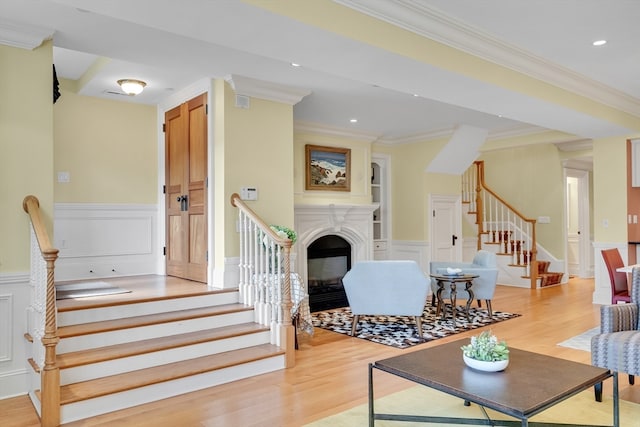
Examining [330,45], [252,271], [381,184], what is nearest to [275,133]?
[252,271]

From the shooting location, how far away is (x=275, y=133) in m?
4.97

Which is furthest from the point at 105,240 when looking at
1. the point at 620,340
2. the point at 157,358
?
the point at 620,340

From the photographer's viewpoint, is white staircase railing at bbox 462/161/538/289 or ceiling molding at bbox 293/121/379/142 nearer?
ceiling molding at bbox 293/121/379/142

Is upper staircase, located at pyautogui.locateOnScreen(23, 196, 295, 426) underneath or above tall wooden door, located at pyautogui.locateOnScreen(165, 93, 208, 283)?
underneath

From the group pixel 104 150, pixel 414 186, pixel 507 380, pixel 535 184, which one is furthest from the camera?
pixel 535 184

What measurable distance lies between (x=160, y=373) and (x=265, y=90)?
2914mm

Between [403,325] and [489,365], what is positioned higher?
[489,365]

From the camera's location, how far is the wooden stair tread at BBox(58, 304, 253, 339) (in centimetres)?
344

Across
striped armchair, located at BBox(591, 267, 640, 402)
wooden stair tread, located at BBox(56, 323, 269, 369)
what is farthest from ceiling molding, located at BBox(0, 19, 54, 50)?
striped armchair, located at BBox(591, 267, 640, 402)

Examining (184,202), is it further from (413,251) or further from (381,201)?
(413,251)

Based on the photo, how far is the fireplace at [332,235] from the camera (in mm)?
6609

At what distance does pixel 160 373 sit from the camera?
11.1 feet

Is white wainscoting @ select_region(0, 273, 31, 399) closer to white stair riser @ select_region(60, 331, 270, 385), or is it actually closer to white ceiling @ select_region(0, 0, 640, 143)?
white stair riser @ select_region(60, 331, 270, 385)

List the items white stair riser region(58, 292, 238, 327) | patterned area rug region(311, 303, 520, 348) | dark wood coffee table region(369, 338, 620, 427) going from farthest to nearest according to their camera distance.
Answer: patterned area rug region(311, 303, 520, 348), white stair riser region(58, 292, 238, 327), dark wood coffee table region(369, 338, 620, 427)
